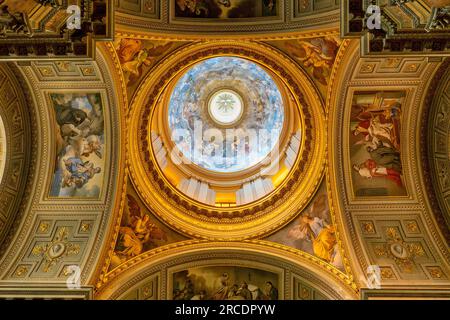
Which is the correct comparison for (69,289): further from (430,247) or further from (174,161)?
(430,247)

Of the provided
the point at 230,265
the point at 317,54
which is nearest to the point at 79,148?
the point at 230,265

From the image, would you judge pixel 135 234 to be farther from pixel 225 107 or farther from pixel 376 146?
pixel 225 107

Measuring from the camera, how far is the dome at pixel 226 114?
19.1 metres

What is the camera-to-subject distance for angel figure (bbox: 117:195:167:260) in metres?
15.1

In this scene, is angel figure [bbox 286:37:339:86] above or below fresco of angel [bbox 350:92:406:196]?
above

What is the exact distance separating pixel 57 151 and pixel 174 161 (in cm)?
453

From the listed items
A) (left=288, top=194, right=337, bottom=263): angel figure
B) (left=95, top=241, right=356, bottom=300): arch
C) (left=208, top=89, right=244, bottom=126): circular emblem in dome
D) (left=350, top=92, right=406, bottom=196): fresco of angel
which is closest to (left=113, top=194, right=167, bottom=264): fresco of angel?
(left=95, top=241, right=356, bottom=300): arch

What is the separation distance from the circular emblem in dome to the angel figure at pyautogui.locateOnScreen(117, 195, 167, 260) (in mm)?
6572

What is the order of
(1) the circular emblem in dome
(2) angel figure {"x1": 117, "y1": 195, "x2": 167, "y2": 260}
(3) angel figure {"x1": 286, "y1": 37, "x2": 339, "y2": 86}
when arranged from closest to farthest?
1. (3) angel figure {"x1": 286, "y1": 37, "x2": 339, "y2": 86}
2. (2) angel figure {"x1": 117, "y1": 195, "x2": 167, "y2": 260}
3. (1) the circular emblem in dome

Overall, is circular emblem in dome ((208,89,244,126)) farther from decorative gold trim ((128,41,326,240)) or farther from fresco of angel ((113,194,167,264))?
fresco of angel ((113,194,167,264))

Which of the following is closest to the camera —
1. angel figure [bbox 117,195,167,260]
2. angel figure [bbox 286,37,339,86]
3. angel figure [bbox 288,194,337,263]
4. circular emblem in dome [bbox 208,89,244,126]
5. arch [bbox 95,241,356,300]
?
angel figure [bbox 286,37,339,86]

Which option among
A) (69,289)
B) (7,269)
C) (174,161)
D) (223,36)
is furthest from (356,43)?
(7,269)

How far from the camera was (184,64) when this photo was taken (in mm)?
15203

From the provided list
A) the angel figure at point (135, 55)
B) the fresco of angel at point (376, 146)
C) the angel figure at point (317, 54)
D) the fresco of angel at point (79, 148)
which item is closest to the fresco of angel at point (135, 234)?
the fresco of angel at point (79, 148)
